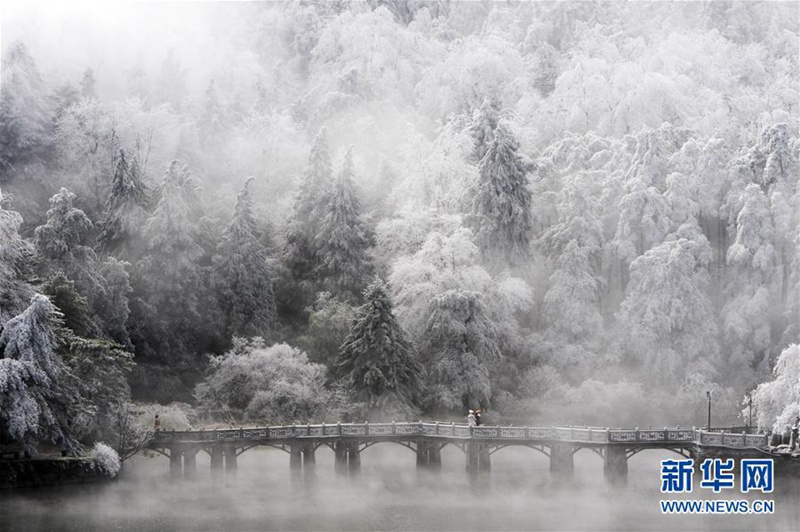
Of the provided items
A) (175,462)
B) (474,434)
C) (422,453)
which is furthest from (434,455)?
(175,462)

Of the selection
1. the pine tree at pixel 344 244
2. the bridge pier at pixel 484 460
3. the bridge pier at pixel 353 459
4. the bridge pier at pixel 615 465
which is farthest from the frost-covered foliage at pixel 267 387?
the bridge pier at pixel 615 465

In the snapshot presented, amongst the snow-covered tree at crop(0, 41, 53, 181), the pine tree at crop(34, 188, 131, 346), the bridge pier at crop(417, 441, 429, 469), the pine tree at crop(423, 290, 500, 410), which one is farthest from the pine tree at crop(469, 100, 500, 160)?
the snow-covered tree at crop(0, 41, 53, 181)

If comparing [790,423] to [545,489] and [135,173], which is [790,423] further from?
[135,173]

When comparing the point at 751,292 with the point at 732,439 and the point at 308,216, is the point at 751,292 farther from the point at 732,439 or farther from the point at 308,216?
the point at 308,216

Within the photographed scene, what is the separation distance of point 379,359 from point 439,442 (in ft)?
30.1

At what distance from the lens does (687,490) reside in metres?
58.9

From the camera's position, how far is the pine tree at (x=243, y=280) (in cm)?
8450

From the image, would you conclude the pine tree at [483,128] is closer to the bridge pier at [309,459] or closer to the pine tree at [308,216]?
the pine tree at [308,216]

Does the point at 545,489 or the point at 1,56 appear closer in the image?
the point at 545,489

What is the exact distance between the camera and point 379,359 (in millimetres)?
76750

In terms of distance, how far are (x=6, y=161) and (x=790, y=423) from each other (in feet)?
196

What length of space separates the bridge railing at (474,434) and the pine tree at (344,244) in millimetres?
18348

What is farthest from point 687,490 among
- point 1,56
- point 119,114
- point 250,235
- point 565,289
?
point 1,56

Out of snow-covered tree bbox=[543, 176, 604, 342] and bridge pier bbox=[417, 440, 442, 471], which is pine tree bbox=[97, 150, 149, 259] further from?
snow-covered tree bbox=[543, 176, 604, 342]
